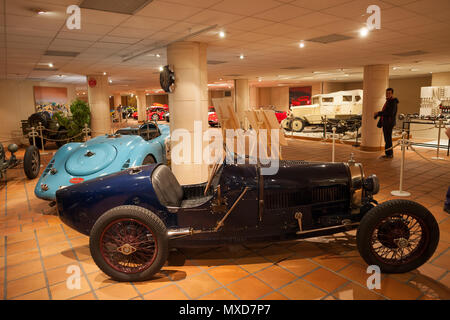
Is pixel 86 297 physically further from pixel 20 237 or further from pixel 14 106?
pixel 14 106

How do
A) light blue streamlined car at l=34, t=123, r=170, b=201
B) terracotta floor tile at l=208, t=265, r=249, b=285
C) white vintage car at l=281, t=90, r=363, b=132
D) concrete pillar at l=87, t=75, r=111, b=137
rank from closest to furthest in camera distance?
terracotta floor tile at l=208, t=265, r=249, b=285 → light blue streamlined car at l=34, t=123, r=170, b=201 → concrete pillar at l=87, t=75, r=111, b=137 → white vintage car at l=281, t=90, r=363, b=132

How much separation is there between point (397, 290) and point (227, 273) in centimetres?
144

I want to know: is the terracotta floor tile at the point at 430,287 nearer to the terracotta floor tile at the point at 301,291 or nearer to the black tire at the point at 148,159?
the terracotta floor tile at the point at 301,291

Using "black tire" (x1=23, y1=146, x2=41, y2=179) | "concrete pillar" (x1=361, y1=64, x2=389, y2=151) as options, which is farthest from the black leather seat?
"concrete pillar" (x1=361, y1=64, x2=389, y2=151)

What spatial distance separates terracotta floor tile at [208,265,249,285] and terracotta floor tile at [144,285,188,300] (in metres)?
0.38

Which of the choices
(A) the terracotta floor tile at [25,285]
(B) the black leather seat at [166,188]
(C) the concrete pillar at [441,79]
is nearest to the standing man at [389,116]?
(B) the black leather seat at [166,188]

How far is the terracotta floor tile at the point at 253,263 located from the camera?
3.04 m

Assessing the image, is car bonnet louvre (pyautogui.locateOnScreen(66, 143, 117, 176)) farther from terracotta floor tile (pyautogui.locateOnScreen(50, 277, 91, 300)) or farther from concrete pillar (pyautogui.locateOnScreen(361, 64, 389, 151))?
concrete pillar (pyautogui.locateOnScreen(361, 64, 389, 151))

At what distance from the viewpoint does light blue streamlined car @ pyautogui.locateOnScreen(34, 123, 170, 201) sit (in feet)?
15.2

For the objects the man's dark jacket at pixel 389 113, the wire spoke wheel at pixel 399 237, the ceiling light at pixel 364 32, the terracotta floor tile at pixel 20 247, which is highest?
the ceiling light at pixel 364 32

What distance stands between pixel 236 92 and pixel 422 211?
45.0ft

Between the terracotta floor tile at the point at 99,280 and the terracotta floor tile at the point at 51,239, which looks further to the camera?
the terracotta floor tile at the point at 51,239

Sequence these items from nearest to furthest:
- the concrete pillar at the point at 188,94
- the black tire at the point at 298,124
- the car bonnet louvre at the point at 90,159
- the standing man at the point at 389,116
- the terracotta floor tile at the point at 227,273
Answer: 1. the terracotta floor tile at the point at 227,273
2. the car bonnet louvre at the point at 90,159
3. the concrete pillar at the point at 188,94
4. the standing man at the point at 389,116
5. the black tire at the point at 298,124

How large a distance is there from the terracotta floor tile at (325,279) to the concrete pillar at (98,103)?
10826mm
